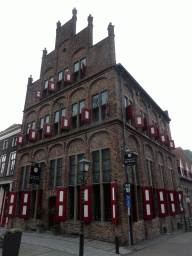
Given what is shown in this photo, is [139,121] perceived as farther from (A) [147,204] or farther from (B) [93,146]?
(A) [147,204]

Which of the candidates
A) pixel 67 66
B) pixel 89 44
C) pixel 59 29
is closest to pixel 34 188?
pixel 67 66

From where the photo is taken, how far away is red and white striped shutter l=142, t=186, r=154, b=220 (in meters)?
12.4

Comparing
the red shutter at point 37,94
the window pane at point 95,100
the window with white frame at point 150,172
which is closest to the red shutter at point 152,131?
the window with white frame at point 150,172

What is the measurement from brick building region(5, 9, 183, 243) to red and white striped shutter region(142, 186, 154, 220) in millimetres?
63

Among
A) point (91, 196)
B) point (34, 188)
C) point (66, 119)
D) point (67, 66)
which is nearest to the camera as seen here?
point (91, 196)

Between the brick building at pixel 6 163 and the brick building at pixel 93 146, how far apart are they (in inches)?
136

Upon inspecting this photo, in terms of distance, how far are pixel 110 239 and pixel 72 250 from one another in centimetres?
258

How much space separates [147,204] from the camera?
12633 mm

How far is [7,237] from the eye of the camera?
7500 millimetres

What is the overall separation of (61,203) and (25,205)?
4375mm

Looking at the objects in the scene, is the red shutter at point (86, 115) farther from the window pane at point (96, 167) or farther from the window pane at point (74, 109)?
the window pane at point (96, 167)

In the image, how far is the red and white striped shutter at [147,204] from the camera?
40.6 feet

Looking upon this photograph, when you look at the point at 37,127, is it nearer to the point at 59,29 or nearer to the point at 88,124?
the point at 88,124

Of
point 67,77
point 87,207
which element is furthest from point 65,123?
point 87,207
